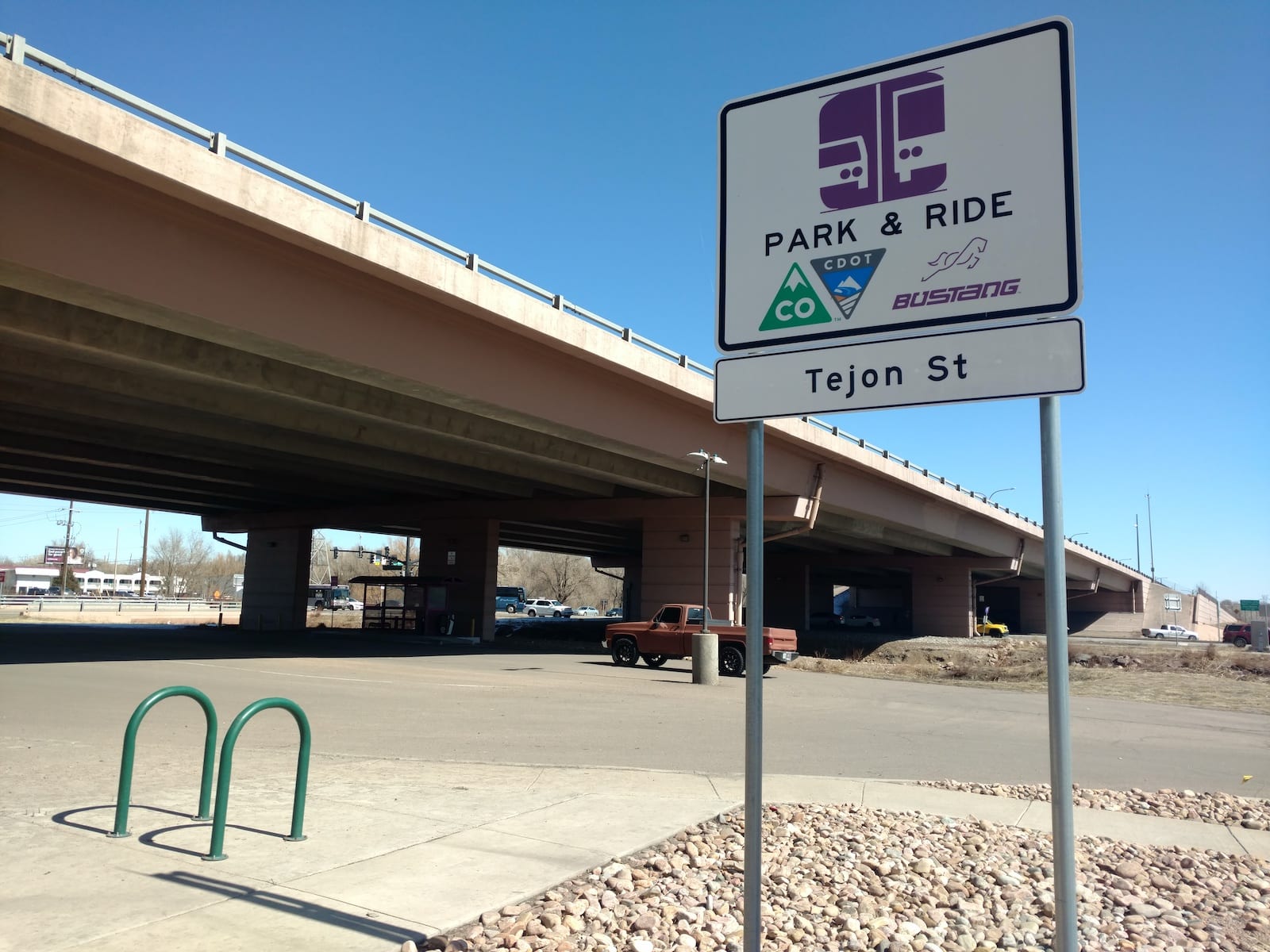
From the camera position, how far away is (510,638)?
148ft

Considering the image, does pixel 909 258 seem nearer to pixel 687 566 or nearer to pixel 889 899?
pixel 889 899

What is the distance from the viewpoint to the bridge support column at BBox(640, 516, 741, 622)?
1496 inches

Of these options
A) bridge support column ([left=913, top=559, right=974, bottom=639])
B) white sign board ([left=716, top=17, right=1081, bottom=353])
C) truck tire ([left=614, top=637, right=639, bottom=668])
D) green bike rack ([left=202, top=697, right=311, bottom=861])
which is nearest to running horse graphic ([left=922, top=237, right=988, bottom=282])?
white sign board ([left=716, top=17, right=1081, bottom=353])

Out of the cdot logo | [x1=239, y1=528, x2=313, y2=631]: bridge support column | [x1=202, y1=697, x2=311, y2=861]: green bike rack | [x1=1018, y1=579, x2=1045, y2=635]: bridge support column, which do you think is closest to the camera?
the cdot logo

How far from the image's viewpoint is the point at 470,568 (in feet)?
144

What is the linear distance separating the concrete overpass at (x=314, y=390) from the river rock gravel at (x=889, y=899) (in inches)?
501

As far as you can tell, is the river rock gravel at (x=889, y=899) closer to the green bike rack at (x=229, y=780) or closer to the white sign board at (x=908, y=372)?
the green bike rack at (x=229, y=780)

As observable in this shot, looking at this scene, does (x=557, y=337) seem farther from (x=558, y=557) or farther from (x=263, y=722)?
(x=558, y=557)

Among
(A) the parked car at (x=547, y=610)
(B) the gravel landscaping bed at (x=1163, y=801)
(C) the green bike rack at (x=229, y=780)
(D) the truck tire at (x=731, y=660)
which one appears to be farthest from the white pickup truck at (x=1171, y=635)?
(C) the green bike rack at (x=229, y=780)

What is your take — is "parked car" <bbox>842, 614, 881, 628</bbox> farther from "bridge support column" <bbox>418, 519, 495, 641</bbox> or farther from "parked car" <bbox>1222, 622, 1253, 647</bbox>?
"bridge support column" <bbox>418, 519, 495, 641</bbox>

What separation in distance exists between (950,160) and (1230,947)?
14.6 feet

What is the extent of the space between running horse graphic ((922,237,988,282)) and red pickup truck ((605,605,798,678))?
901 inches

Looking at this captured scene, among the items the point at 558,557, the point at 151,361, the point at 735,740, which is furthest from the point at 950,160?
the point at 558,557

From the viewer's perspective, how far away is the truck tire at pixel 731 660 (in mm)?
26641
